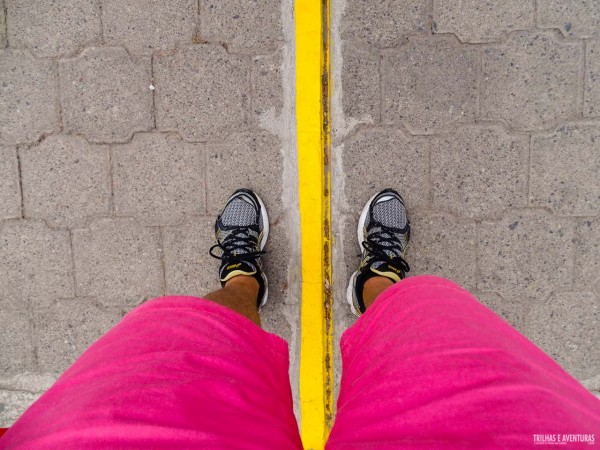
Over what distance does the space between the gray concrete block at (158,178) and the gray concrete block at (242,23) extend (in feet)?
1.49

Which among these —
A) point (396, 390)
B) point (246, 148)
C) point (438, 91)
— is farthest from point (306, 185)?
point (396, 390)

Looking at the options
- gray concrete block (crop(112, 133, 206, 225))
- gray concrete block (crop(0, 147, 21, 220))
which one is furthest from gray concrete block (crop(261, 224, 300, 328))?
gray concrete block (crop(0, 147, 21, 220))

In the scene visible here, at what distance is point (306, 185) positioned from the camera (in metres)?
1.80

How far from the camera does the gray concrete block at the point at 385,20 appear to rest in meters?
1.69

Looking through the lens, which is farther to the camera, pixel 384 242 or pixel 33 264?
pixel 33 264

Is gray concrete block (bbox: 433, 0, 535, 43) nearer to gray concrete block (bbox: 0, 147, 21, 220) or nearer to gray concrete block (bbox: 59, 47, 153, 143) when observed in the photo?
gray concrete block (bbox: 59, 47, 153, 143)

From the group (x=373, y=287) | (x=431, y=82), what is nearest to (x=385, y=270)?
(x=373, y=287)

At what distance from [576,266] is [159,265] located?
1747mm

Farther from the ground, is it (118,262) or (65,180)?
(65,180)

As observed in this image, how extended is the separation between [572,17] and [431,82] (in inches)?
23.4

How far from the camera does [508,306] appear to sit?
180 cm

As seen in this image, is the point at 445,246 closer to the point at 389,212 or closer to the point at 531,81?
the point at 389,212

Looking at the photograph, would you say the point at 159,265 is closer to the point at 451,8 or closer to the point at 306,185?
the point at 306,185

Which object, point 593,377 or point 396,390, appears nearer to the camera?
point 396,390
